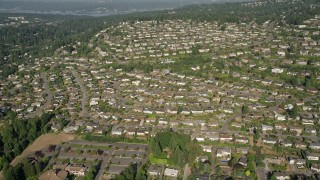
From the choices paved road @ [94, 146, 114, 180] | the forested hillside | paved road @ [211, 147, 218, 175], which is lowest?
paved road @ [94, 146, 114, 180]

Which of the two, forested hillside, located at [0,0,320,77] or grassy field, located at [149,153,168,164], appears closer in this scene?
grassy field, located at [149,153,168,164]

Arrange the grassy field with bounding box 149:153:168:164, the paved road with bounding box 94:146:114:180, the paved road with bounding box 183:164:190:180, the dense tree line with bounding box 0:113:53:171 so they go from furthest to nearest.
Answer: the dense tree line with bounding box 0:113:53:171, the grassy field with bounding box 149:153:168:164, the paved road with bounding box 94:146:114:180, the paved road with bounding box 183:164:190:180

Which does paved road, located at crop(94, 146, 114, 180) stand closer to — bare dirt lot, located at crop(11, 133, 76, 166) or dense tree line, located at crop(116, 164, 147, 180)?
dense tree line, located at crop(116, 164, 147, 180)

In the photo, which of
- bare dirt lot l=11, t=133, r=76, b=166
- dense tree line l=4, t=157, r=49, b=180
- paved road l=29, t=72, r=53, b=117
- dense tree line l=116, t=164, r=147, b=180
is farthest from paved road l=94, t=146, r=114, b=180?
paved road l=29, t=72, r=53, b=117

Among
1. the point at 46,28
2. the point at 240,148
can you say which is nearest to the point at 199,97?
the point at 240,148

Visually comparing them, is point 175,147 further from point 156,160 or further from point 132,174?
point 132,174

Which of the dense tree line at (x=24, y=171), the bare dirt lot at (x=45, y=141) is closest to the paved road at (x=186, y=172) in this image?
the dense tree line at (x=24, y=171)

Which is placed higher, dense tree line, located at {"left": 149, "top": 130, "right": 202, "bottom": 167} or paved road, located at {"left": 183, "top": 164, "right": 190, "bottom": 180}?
dense tree line, located at {"left": 149, "top": 130, "right": 202, "bottom": 167}

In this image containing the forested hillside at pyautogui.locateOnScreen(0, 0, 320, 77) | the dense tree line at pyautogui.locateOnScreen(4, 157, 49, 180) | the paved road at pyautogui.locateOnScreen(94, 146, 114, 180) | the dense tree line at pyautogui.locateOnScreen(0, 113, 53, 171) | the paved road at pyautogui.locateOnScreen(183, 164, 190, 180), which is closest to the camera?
the dense tree line at pyautogui.locateOnScreen(4, 157, 49, 180)
